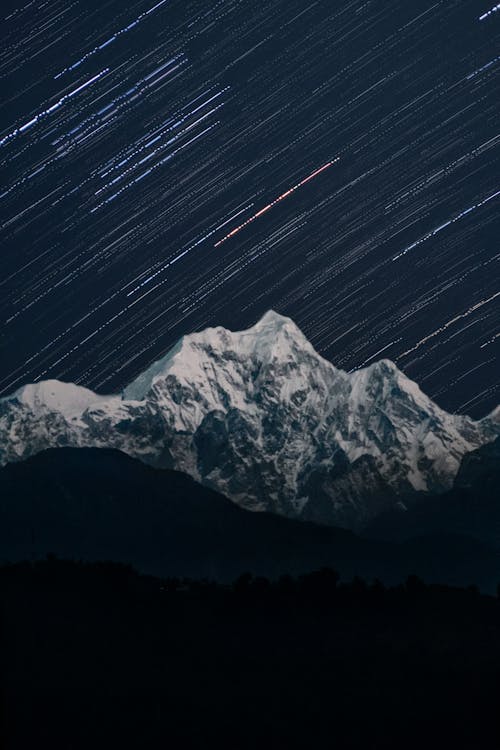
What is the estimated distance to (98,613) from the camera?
6462 cm

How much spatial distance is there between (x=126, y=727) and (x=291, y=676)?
A: 10528mm

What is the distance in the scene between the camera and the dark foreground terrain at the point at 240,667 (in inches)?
1962

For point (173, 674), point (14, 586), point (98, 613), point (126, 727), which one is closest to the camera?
point (126, 727)

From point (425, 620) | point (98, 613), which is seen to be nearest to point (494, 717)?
point (425, 620)

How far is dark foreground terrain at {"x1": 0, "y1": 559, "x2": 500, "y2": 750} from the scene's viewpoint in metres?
49.8

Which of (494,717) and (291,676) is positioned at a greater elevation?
(291,676)

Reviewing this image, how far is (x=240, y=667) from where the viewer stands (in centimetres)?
5875

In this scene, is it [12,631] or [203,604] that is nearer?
[12,631]

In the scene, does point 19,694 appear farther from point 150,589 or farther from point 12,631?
point 150,589

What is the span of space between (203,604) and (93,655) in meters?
13.7

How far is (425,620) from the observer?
6600cm

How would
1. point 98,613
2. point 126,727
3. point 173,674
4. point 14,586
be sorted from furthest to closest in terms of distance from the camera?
1. point 14,586
2. point 98,613
3. point 173,674
4. point 126,727

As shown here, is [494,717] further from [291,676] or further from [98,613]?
[98,613]

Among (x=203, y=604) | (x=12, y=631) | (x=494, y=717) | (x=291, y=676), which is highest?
(x=12, y=631)
